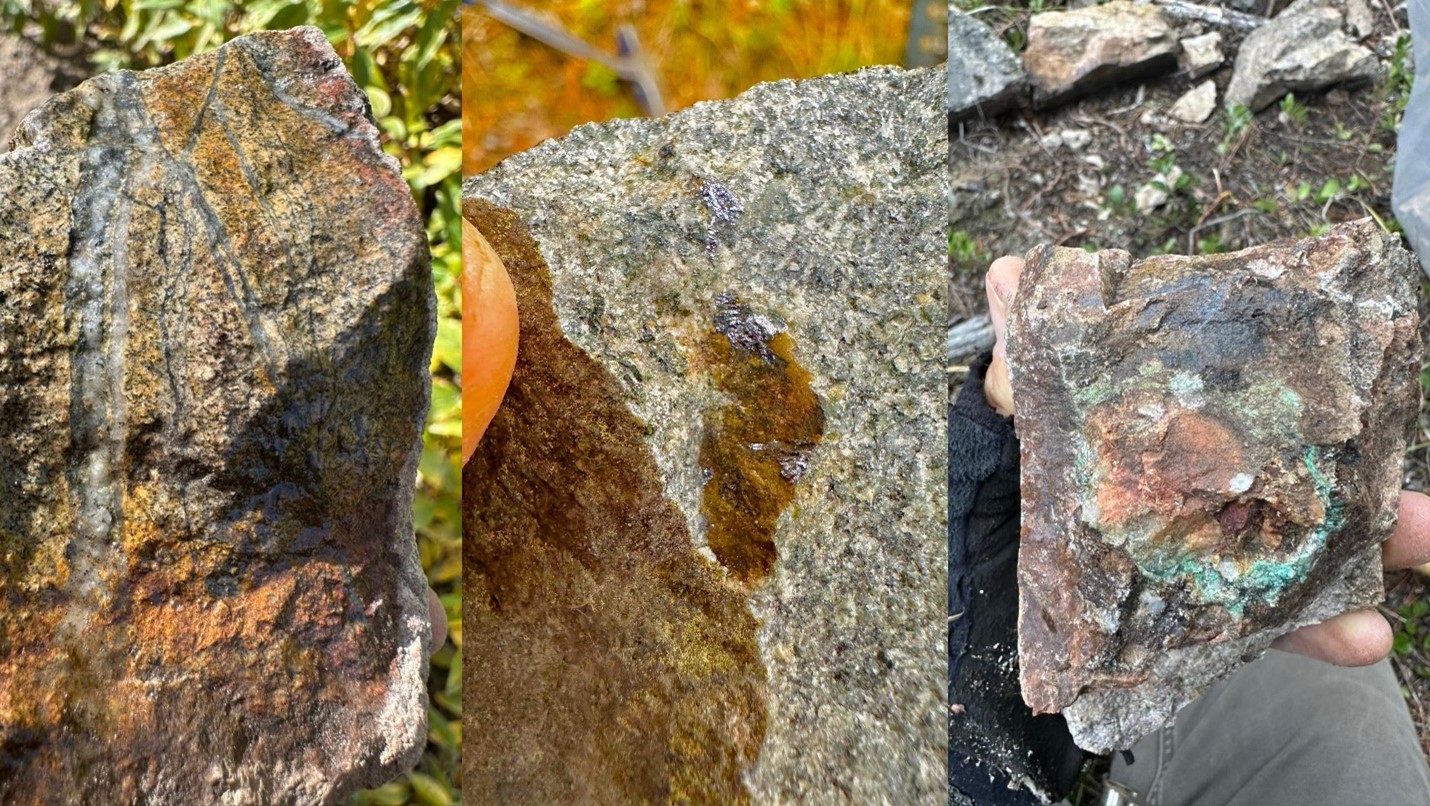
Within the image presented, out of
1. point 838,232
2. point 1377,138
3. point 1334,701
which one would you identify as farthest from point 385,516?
point 1377,138

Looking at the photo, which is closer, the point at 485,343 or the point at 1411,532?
the point at 485,343

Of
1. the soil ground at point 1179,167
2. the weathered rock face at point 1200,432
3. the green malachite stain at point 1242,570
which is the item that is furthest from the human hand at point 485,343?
the soil ground at point 1179,167

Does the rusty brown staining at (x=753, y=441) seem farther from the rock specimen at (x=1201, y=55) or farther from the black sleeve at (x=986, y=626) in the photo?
the rock specimen at (x=1201, y=55)

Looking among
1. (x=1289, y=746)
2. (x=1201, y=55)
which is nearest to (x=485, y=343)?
(x=1289, y=746)

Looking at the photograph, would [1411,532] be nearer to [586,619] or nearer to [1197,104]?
[1197,104]

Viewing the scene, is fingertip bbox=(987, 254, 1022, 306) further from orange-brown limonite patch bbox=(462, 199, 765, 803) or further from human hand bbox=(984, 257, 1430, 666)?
orange-brown limonite patch bbox=(462, 199, 765, 803)

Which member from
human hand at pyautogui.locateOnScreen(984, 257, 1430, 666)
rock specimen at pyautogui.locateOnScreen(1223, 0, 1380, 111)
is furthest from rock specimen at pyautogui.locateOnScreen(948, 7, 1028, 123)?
human hand at pyautogui.locateOnScreen(984, 257, 1430, 666)

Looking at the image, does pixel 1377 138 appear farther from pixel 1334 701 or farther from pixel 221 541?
pixel 221 541
